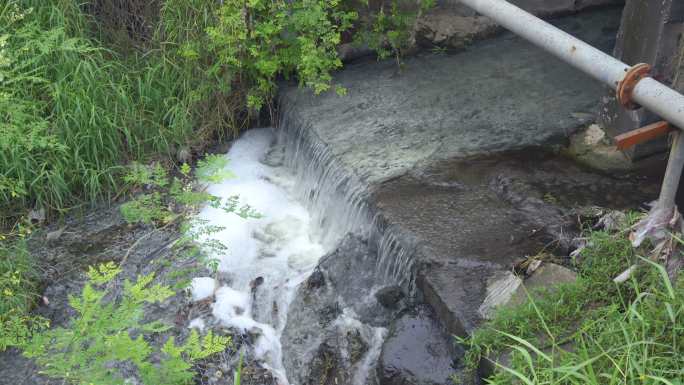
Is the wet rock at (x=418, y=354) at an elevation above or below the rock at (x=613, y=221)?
below

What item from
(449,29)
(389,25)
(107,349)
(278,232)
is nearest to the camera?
(107,349)

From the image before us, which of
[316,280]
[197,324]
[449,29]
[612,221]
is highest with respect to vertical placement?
[449,29]

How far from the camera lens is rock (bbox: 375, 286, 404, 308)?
4.45 metres

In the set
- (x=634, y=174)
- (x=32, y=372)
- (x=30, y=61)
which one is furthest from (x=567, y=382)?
(x=30, y=61)

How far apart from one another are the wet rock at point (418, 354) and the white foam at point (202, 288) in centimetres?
154

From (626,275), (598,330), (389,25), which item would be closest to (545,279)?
(626,275)

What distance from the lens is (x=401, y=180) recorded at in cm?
504

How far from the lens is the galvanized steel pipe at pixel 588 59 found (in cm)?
333

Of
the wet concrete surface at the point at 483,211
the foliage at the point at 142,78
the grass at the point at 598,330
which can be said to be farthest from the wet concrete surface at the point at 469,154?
the foliage at the point at 142,78

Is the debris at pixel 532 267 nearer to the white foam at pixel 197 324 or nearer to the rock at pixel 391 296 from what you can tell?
the rock at pixel 391 296

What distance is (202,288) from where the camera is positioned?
16.5 feet

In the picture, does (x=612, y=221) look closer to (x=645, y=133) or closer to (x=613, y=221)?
(x=613, y=221)

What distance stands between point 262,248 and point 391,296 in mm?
1354

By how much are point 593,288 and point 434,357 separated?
0.93 m
